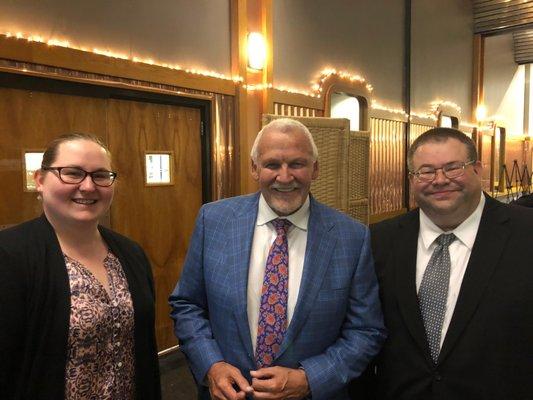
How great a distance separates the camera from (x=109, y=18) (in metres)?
3.25

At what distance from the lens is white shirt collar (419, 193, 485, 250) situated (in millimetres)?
1685

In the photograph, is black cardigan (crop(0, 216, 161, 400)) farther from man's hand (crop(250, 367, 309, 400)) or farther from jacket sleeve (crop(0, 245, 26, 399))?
man's hand (crop(250, 367, 309, 400))

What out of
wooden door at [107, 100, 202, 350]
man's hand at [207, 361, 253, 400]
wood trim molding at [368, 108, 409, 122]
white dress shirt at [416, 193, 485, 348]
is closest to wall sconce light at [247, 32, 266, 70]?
wooden door at [107, 100, 202, 350]

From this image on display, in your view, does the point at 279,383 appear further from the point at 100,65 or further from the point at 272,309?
the point at 100,65

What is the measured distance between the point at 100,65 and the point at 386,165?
4.68 meters

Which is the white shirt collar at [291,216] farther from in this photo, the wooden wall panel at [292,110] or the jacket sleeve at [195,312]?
the wooden wall panel at [292,110]

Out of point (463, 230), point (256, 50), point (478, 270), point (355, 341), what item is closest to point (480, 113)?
point (256, 50)

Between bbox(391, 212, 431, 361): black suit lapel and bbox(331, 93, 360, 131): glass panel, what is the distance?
4875 mm

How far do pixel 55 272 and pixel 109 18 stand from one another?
242 centimetres

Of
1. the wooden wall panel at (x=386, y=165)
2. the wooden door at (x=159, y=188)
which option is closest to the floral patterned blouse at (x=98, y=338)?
the wooden door at (x=159, y=188)

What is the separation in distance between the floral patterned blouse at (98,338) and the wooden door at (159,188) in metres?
1.94

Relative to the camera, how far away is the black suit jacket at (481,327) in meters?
1.55

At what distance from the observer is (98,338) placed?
58.4 inches

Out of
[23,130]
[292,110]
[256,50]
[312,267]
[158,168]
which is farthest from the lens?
[292,110]
